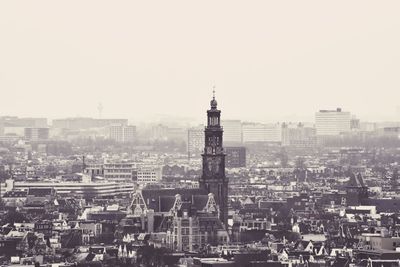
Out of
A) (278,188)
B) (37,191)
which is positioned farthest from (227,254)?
(278,188)

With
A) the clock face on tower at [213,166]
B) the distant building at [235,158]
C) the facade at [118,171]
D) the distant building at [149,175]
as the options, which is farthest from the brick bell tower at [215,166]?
the distant building at [235,158]

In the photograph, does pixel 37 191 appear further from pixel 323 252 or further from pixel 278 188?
pixel 323 252

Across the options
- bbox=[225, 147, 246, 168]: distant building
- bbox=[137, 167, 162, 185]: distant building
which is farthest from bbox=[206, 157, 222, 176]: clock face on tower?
bbox=[225, 147, 246, 168]: distant building

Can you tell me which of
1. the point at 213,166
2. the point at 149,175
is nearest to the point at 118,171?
the point at 149,175

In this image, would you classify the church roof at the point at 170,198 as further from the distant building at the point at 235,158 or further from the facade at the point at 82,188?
the distant building at the point at 235,158

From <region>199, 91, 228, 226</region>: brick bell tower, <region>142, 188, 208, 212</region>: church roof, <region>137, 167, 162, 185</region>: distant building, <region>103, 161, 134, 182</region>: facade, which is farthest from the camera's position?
<region>103, 161, 134, 182</region>: facade

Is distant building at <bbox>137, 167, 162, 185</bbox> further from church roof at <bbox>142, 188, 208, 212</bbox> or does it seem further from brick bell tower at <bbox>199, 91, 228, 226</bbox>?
church roof at <bbox>142, 188, 208, 212</bbox>
